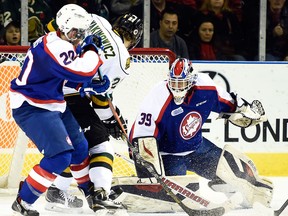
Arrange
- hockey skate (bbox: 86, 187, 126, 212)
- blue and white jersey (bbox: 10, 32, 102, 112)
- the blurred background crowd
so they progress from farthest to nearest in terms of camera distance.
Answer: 1. the blurred background crowd
2. hockey skate (bbox: 86, 187, 126, 212)
3. blue and white jersey (bbox: 10, 32, 102, 112)

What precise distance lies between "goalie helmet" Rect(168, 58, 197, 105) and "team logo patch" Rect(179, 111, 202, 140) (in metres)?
0.19

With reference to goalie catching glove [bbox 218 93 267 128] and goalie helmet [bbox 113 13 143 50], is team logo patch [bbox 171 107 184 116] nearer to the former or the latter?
goalie catching glove [bbox 218 93 267 128]

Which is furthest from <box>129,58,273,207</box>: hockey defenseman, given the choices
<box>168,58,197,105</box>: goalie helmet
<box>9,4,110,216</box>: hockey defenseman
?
<box>9,4,110,216</box>: hockey defenseman

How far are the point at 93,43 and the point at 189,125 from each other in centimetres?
91

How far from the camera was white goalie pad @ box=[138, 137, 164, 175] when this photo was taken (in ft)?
18.4

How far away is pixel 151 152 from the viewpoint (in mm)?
5617

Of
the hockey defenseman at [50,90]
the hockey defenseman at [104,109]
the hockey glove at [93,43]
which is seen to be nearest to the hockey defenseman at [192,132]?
the hockey defenseman at [104,109]

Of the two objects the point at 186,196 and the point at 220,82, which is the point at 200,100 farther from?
the point at 220,82

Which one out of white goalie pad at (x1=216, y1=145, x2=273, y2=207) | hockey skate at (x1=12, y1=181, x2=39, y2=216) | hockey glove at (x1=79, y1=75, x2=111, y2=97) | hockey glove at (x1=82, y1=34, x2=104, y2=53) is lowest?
hockey skate at (x1=12, y1=181, x2=39, y2=216)

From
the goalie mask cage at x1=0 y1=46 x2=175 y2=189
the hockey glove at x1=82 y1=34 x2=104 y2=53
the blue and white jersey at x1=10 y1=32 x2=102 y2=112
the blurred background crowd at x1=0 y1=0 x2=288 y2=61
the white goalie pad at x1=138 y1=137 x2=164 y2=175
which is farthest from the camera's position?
the blurred background crowd at x1=0 y1=0 x2=288 y2=61

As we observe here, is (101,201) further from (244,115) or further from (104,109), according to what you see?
(244,115)

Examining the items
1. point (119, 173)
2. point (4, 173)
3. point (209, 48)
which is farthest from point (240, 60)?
point (4, 173)

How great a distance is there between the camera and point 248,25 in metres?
7.55

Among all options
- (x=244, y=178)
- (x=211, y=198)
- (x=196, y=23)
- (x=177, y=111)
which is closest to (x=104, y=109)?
(x=177, y=111)
